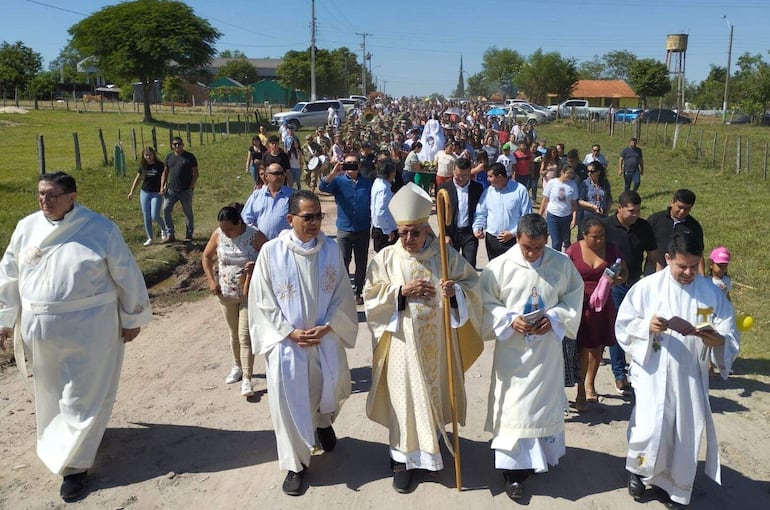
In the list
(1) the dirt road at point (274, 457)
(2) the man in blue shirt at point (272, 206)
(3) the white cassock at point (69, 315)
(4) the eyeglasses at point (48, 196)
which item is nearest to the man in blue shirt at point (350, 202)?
(2) the man in blue shirt at point (272, 206)

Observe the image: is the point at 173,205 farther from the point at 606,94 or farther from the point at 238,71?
the point at 238,71

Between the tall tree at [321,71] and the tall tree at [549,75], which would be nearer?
the tall tree at [549,75]

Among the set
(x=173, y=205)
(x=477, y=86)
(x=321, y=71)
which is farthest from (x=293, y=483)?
(x=477, y=86)

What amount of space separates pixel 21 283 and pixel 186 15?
147ft

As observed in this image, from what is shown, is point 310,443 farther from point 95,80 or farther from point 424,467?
point 95,80

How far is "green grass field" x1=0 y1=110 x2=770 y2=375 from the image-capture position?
10711 millimetres

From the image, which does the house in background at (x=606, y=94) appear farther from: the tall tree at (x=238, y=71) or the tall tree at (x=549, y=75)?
the tall tree at (x=238, y=71)

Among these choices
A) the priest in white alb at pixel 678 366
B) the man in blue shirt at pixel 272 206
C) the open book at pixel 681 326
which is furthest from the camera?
the man in blue shirt at pixel 272 206

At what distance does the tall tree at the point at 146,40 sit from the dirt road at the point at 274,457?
40.0 meters

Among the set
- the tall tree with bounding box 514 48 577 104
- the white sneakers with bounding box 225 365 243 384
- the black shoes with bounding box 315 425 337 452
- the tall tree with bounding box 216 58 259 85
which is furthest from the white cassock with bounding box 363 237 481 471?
the tall tree with bounding box 216 58 259 85

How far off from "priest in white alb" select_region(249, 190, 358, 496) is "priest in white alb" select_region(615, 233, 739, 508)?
2.04m

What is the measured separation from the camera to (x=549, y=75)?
67.9m

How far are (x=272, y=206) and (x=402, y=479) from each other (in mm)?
3378

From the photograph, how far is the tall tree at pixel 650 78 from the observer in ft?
185
